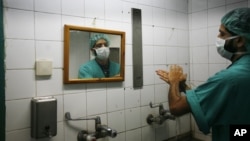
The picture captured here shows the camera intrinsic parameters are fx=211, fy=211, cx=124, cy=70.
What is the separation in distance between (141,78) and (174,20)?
2.46 ft

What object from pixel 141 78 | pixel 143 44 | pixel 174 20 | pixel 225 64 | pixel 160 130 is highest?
pixel 174 20

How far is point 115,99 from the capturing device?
1737 mm

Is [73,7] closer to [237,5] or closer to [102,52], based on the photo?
[102,52]

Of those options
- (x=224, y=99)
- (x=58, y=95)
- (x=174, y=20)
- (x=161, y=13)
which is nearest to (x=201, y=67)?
(x=174, y=20)

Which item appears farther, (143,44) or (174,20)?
(174,20)

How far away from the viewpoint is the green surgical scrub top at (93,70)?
1.55 m

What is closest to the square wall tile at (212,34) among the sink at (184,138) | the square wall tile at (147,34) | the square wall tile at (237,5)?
the square wall tile at (237,5)

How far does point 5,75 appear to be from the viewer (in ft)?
4.10

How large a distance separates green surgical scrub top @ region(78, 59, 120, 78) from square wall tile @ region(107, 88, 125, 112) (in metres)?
0.15

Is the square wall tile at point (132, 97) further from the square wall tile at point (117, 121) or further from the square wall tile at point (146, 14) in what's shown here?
the square wall tile at point (146, 14)

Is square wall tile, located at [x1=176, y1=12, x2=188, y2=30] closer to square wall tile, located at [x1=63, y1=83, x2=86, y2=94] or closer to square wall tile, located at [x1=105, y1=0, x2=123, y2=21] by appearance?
square wall tile, located at [x1=105, y1=0, x2=123, y2=21]

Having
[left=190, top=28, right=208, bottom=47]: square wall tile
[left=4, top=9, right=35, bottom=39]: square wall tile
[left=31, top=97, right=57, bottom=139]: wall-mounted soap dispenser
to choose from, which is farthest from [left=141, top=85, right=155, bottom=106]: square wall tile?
[left=4, top=9, right=35, bottom=39]: square wall tile

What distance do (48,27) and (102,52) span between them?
1.42ft

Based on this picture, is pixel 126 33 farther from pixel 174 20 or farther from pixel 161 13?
pixel 174 20
